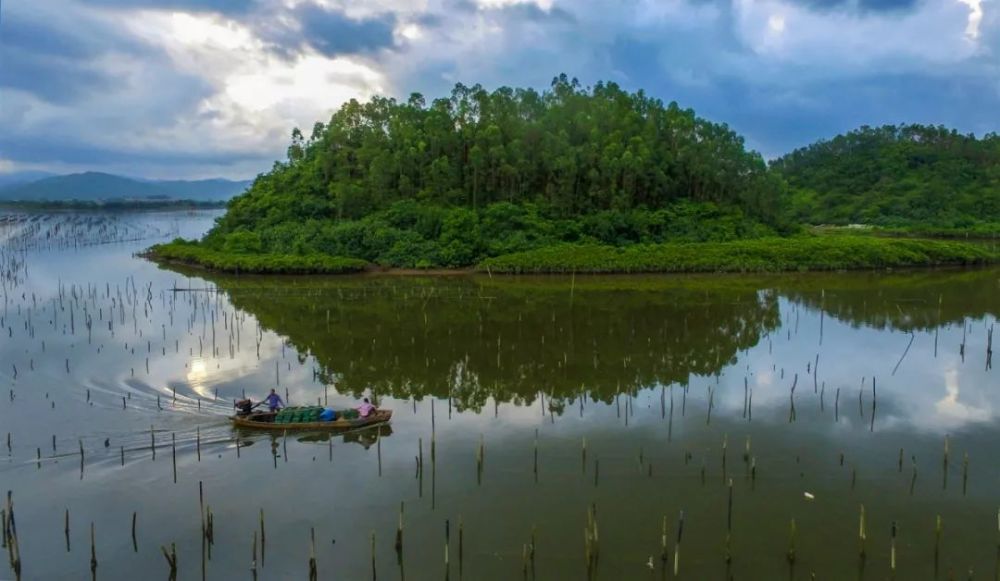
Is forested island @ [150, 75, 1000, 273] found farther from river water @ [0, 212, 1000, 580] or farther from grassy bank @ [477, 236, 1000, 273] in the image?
river water @ [0, 212, 1000, 580]

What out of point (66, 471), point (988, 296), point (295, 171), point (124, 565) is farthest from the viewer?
point (295, 171)

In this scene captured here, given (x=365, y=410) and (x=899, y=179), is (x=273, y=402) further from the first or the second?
(x=899, y=179)

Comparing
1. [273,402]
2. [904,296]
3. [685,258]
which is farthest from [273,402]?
[685,258]

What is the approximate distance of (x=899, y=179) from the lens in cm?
7750

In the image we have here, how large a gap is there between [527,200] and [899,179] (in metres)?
51.3

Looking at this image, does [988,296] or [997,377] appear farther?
[988,296]

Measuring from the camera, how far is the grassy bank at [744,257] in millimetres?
41062

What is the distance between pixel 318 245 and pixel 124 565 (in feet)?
113

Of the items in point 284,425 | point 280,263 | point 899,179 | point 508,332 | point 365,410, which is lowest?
point 284,425

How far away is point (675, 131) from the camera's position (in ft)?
168

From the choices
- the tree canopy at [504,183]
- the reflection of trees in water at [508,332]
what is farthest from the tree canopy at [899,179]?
the reflection of trees in water at [508,332]

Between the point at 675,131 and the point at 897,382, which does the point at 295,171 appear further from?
the point at 897,382

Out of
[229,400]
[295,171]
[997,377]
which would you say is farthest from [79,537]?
[295,171]

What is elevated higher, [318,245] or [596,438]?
[318,245]
